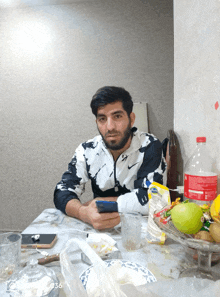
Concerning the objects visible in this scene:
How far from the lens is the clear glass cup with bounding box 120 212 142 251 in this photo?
71 centimetres

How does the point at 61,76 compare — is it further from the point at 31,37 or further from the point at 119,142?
the point at 119,142

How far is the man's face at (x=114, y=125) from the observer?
1378 millimetres

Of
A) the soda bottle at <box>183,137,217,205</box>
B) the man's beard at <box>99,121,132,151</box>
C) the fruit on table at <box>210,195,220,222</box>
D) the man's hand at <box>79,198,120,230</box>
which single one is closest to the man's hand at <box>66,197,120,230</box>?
the man's hand at <box>79,198,120,230</box>

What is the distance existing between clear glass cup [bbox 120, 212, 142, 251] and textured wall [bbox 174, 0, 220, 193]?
352 mm

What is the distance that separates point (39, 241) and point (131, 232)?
327mm

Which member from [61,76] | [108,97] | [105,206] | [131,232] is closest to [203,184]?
[131,232]

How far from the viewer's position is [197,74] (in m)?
0.90

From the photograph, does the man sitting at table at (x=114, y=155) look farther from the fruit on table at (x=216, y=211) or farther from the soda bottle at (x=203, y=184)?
the fruit on table at (x=216, y=211)

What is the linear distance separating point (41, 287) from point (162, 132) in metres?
2.09

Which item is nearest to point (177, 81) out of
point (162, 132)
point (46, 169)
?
point (162, 132)

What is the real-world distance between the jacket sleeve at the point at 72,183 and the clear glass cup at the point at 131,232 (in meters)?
0.43

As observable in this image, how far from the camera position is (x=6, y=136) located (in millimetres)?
2592

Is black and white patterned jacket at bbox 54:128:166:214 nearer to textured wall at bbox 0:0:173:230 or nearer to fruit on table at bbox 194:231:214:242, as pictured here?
fruit on table at bbox 194:231:214:242

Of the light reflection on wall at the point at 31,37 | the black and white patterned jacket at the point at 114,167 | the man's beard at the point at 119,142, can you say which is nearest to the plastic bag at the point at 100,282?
the black and white patterned jacket at the point at 114,167
